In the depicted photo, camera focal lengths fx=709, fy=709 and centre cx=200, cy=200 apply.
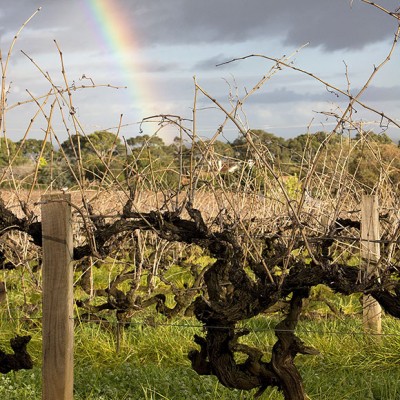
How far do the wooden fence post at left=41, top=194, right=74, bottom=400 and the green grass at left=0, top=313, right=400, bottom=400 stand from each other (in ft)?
1.90

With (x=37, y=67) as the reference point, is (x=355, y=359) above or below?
below

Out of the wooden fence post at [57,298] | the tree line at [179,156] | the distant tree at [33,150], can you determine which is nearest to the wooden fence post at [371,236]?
the tree line at [179,156]

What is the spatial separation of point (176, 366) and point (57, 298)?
182 centimetres

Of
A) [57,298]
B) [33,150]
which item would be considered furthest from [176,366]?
[33,150]

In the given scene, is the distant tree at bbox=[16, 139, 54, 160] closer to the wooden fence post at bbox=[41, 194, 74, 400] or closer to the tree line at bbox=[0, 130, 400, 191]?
the tree line at bbox=[0, 130, 400, 191]

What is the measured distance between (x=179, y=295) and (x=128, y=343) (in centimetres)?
72

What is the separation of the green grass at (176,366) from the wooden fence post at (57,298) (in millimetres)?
579

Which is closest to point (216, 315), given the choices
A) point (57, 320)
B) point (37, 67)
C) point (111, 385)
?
point (57, 320)

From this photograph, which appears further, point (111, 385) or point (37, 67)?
point (111, 385)

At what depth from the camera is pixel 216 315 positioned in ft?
A: 12.5

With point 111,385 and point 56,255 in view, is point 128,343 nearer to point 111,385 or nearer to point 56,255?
point 111,385

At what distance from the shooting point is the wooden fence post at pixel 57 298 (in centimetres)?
404

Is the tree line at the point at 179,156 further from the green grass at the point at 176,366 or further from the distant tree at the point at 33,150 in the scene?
the green grass at the point at 176,366

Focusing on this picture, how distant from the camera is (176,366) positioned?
5582mm
